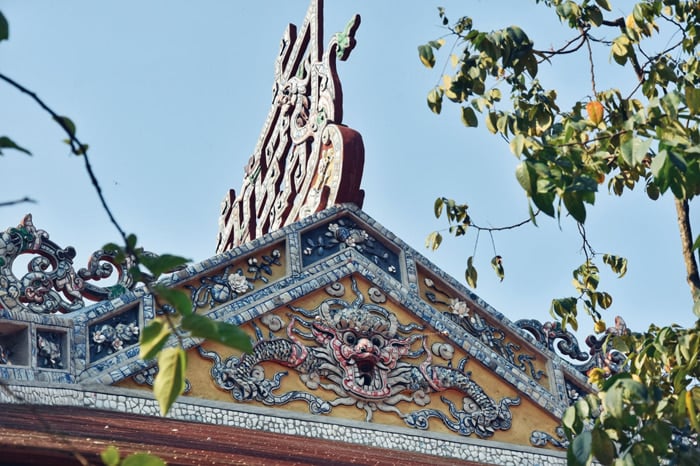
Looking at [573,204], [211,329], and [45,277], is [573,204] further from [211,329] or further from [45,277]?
[45,277]

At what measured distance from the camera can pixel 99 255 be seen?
28.2 ft

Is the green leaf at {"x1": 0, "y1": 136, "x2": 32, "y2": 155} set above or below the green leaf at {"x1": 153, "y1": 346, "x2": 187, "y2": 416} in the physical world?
above

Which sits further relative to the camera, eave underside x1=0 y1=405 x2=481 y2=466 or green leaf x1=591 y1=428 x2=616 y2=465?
eave underside x1=0 y1=405 x2=481 y2=466

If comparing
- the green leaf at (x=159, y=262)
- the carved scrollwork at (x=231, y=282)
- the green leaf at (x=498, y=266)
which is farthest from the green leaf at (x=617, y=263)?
the green leaf at (x=159, y=262)

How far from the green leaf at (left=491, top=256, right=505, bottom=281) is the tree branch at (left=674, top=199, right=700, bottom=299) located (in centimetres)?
103

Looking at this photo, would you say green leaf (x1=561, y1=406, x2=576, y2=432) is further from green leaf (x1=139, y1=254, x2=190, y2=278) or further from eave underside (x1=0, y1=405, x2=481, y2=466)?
green leaf (x1=139, y1=254, x2=190, y2=278)

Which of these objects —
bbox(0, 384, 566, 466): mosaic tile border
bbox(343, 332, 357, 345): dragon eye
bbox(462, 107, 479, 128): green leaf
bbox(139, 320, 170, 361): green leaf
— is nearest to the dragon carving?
bbox(343, 332, 357, 345): dragon eye

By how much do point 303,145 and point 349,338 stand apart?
198 centimetres

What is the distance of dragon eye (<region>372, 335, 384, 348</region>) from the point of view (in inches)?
360

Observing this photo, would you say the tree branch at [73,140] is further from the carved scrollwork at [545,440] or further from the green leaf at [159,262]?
the carved scrollwork at [545,440]

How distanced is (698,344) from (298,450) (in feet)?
7.19

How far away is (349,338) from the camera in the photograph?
9086mm

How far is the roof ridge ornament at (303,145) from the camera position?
9922 millimetres

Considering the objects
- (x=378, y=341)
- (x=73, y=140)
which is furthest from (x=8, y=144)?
(x=378, y=341)
